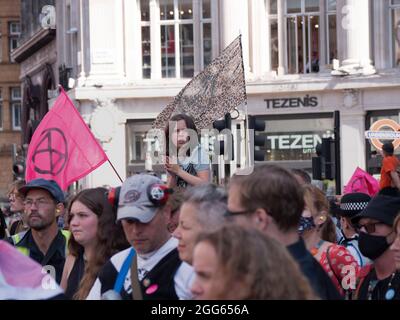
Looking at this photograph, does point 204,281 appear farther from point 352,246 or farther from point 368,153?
point 368,153

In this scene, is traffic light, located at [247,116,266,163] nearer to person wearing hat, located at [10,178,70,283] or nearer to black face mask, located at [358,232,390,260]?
person wearing hat, located at [10,178,70,283]

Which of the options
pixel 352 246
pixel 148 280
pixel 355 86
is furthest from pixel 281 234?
pixel 355 86

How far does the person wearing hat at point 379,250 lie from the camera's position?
7.00 metres

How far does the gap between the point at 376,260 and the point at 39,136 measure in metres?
5.73

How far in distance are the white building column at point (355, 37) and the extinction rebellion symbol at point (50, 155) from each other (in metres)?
21.6

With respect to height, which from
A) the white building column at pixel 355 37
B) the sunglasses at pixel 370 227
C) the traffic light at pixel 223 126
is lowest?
the sunglasses at pixel 370 227

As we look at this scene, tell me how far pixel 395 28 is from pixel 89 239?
2688 centimetres

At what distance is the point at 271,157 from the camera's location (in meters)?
34.6

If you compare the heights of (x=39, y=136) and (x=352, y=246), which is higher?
(x=39, y=136)

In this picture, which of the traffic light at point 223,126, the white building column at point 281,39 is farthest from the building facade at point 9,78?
the traffic light at point 223,126

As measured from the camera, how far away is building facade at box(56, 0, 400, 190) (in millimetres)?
33562

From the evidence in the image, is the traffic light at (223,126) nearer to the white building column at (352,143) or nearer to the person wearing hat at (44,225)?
the person wearing hat at (44,225)

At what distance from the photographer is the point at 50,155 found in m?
12.0

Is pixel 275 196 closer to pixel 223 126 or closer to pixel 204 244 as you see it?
pixel 204 244
